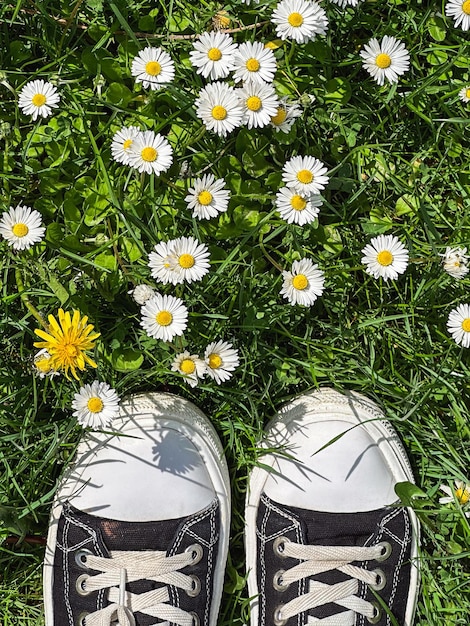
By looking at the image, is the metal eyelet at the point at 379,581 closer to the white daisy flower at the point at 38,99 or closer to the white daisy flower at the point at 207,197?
the white daisy flower at the point at 207,197

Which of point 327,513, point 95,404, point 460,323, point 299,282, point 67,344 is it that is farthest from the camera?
point 327,513

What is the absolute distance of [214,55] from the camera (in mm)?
1700

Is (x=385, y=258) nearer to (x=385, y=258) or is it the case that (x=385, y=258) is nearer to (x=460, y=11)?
(x=385, y=258)

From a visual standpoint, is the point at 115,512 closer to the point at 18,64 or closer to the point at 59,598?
the point at 59,598

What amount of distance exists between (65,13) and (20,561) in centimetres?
154

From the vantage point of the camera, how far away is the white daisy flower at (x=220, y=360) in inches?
68.0

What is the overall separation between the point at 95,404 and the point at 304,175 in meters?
0.75

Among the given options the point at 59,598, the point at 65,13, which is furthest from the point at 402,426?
the point at 65,13

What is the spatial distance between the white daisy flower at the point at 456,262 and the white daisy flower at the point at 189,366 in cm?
67

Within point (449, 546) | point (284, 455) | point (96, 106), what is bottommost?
point (449, 546)

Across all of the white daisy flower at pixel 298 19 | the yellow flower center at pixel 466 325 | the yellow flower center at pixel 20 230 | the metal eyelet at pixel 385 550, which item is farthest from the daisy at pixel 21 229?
the metal eyelet at pixel 385 550

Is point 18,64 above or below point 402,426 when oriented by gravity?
above

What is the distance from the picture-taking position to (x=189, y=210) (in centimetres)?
182

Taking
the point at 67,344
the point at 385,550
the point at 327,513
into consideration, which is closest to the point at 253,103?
the point at 67,344
